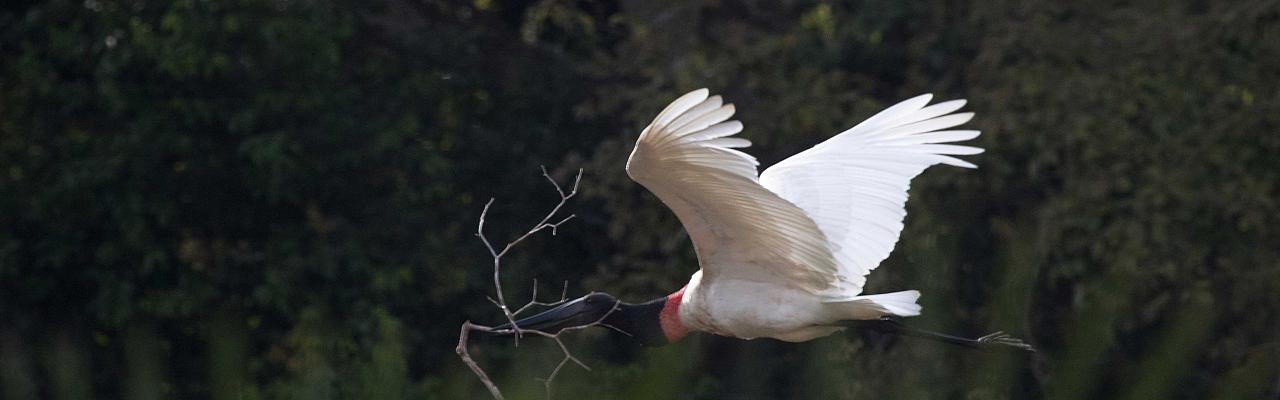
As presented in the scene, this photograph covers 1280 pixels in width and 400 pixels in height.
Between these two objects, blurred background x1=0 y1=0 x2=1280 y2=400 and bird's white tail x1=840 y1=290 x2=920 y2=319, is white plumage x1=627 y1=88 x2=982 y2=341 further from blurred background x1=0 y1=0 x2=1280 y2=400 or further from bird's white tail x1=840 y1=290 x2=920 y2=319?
blurred background x1=0 y1=0 x2=1280 y2=400

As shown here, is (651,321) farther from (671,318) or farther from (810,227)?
(810,227)

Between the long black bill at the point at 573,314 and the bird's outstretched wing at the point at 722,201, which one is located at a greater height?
the bird's outstretched wing at the point at 722,201

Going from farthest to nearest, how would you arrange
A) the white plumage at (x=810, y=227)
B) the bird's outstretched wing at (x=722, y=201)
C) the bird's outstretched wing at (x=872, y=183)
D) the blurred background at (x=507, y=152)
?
1. the blurred background at (x=507, y=152)
2. the bird's outstretched wing at (x=872, y=183)
3. the white plumage at (x=810, y=227)
4. the bird's outstretched wing at (x=722, y=201)

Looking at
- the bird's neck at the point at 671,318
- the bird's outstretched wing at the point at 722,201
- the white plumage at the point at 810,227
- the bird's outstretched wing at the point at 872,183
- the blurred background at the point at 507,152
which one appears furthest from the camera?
the blurred background at the point at 507,152

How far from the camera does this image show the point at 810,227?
3443mm

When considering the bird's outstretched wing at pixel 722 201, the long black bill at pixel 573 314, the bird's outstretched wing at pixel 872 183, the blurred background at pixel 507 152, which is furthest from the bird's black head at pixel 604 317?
the blurred background at pixel 507 152

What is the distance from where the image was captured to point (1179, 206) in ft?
20.8

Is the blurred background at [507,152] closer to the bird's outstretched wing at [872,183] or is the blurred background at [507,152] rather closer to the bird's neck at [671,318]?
the bird's neck at [671,318]

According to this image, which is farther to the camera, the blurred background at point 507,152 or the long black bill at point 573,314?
the blurred background at point 507,152

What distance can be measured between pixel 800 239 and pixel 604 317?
0.71 m

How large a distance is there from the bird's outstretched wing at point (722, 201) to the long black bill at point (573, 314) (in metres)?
0.38

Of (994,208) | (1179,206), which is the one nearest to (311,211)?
(994,208)

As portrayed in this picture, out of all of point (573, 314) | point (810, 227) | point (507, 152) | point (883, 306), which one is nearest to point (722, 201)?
point (810, 227)

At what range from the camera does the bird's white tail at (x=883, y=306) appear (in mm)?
3475
